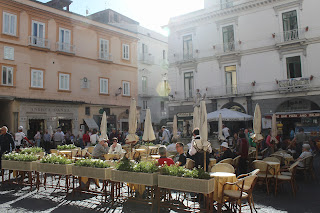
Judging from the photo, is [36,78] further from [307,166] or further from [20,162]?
[307,166]

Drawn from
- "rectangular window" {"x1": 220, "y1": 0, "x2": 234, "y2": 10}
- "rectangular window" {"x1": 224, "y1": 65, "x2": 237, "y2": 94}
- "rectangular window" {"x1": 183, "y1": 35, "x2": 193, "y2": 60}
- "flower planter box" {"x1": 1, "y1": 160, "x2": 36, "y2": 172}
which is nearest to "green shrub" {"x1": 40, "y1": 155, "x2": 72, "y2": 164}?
"flower planter box" {"x1": 1, "y1": 160, "x2": 36, "y2": 172}

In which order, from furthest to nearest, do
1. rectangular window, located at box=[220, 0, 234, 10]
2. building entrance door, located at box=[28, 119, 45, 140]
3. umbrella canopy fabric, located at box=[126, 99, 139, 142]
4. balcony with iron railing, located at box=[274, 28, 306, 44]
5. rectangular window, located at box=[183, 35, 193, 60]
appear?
rectangular window, located at box=[183, 35, 193, 60] → rectangular window, located at box=[220, 0, 234, 10] → building entrance door, located at box=[28, 119, 45, 140] → balcony with iron railing, located at box=[274, 28, 306, 44] → umbrella canopy fabric, located at box=[126, 99, 139, 142]

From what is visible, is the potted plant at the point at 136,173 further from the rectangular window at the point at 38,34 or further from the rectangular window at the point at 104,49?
the rectangular window at the point at 104,49

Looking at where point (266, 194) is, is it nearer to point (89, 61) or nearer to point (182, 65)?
point (182, 65)

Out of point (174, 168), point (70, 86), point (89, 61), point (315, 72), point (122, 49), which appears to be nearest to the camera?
point (174, 168)

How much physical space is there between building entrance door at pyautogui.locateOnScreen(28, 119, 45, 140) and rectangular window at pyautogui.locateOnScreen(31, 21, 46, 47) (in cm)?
643

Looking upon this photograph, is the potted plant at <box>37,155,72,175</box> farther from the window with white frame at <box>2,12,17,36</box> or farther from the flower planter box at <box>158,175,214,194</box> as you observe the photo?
the window with white frame at <box>2,12,17,36</box>

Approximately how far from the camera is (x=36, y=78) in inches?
885

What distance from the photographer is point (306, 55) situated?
2066 cm

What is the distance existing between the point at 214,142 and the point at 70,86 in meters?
14.9

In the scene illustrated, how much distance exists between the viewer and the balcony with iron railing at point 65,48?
23875 mm

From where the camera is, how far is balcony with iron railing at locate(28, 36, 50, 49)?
866 inches

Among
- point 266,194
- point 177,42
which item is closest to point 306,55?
point 177,42

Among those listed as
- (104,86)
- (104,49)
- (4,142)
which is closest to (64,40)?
(104,49)
